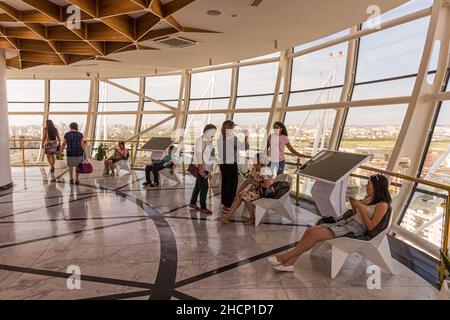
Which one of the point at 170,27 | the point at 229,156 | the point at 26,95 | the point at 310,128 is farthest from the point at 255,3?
the point at 26,95

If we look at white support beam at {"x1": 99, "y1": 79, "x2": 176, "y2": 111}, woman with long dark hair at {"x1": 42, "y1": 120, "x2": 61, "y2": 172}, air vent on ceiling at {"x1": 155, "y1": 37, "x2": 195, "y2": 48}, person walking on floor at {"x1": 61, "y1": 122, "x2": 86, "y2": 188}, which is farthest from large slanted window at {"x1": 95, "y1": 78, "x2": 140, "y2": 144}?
air vent on ceiling at {"x1": 155, "y1": 37, "x2": 195, "y2": 48}

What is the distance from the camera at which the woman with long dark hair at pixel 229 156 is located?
4.72 m

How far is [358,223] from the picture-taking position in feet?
9.43

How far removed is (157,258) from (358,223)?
199 cm

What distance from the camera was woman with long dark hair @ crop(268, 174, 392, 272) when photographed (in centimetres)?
273

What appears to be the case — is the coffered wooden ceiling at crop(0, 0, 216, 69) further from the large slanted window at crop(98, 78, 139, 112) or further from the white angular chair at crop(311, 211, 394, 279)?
the large slanted window at crop(98, 78, 139, 112)

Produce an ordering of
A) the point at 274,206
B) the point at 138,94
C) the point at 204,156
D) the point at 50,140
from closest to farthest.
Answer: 1. the point at 274,206
2. the point at 204,156
3. the point at 50,140
4. the point at 138,94

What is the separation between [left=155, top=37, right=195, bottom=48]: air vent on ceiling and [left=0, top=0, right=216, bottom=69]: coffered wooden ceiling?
26 centimetres

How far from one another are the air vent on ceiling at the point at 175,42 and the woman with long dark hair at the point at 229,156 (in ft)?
7.04

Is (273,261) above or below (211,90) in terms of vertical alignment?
below

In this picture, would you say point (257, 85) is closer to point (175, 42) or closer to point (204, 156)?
point (175, 42)

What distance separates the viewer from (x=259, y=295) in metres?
2.58

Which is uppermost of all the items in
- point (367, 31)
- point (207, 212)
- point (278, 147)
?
point (367, 31)

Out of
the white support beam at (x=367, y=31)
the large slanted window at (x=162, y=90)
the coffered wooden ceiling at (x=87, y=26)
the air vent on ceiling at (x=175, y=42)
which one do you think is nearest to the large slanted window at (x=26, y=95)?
the large slanted window at (x=162, y=90)
